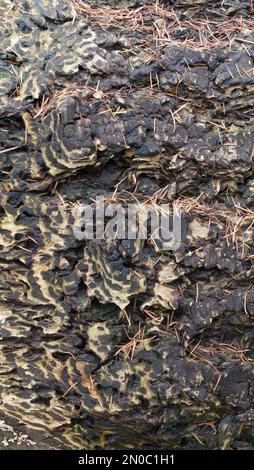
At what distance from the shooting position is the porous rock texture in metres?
2.57

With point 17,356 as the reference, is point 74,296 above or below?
above

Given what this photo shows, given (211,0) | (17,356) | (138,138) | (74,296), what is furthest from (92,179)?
(211,0)

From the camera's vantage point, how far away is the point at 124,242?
2.53 meters

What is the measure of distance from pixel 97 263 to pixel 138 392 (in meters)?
0.66

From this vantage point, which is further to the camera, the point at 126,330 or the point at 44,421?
the point at 44,421

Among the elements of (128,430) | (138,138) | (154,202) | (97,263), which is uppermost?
(138,138)

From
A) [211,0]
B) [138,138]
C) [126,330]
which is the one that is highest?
[211,0]

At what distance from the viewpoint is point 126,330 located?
261cm

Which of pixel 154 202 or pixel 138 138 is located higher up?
pixel 138 138

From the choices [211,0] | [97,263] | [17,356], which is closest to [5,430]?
[17,356]

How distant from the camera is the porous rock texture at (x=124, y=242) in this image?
257cm

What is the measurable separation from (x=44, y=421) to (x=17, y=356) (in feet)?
1.30

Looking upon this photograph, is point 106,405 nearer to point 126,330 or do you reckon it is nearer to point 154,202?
point 126,330

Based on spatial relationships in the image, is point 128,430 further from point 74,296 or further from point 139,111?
point 139,111
